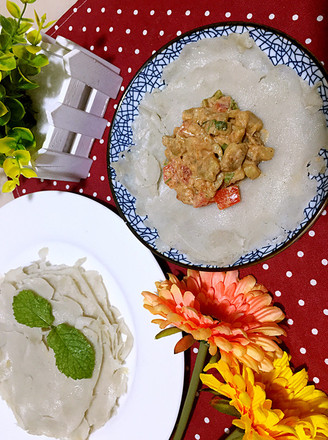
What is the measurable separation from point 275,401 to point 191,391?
227 mm

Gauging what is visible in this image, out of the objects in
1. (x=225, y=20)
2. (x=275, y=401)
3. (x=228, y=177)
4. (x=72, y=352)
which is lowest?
(x=72, y=352)

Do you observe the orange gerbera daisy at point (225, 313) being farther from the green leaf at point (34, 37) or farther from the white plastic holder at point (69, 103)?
the green leaf at point (34, 37)

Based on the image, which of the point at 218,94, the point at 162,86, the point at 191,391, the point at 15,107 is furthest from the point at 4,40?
the point at 191,391

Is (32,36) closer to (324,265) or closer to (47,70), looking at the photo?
(47,70)

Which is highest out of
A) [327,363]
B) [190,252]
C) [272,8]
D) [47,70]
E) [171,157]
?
[272,8]

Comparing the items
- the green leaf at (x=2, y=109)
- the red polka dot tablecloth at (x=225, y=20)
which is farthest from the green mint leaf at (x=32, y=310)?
the green leaf at (x=2, y=109)

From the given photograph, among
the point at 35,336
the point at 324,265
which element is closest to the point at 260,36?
the point at 324,265

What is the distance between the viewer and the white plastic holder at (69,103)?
4.05ft

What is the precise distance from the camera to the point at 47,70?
1.26m

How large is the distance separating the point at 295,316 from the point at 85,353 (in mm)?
627

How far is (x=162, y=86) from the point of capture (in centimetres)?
122

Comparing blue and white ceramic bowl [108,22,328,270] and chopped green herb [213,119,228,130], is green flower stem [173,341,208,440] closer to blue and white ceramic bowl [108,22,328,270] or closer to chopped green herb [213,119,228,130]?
blue and white ceramic bowl [108,22,328,270]

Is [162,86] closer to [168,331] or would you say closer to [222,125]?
[222,125]

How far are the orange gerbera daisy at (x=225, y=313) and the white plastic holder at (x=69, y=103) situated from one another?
475 mm
